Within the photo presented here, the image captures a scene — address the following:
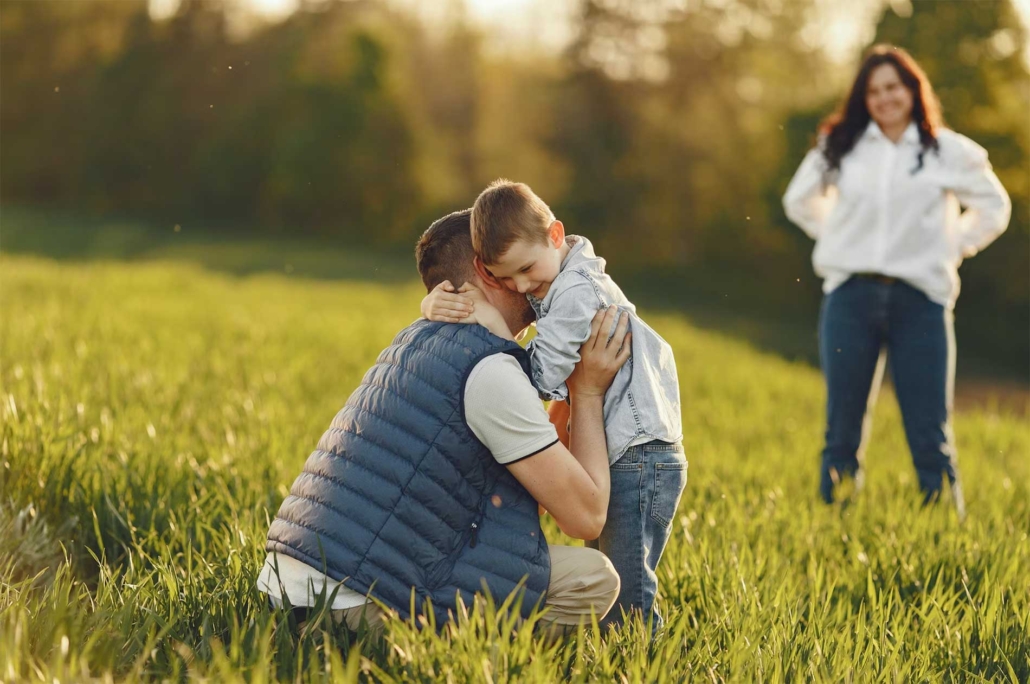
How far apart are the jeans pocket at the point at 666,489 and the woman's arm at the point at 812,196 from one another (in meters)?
2.53

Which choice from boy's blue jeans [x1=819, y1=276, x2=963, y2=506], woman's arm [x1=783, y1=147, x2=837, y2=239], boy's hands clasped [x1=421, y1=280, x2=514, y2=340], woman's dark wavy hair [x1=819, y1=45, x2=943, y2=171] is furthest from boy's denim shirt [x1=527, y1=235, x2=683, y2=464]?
woman's dark wavy hair [x1=819, y1=45, x2=943, y2=171]

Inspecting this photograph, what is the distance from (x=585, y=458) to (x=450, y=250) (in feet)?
2.01

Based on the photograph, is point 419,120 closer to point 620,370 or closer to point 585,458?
point 620,370

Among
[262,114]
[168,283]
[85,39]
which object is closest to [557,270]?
[168,283]

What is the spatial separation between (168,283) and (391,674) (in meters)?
12.4

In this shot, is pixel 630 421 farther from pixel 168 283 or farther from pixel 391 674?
pixel 168 283

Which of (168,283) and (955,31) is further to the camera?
(955,31)

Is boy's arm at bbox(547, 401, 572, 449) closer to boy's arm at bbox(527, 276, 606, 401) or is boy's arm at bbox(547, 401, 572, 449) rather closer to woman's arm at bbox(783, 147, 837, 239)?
boy's arm at bbox(527, 276, 606, 401)

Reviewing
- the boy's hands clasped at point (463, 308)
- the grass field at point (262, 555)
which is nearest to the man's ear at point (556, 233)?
the boy's hands clasped at point (463, 308)

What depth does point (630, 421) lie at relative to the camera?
254cm

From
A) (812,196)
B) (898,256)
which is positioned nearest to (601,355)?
(898,256)

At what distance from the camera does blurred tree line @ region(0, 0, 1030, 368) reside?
76.5ft

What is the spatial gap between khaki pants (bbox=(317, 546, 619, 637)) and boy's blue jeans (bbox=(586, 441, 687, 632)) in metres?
0.12

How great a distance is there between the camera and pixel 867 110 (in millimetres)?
4801
